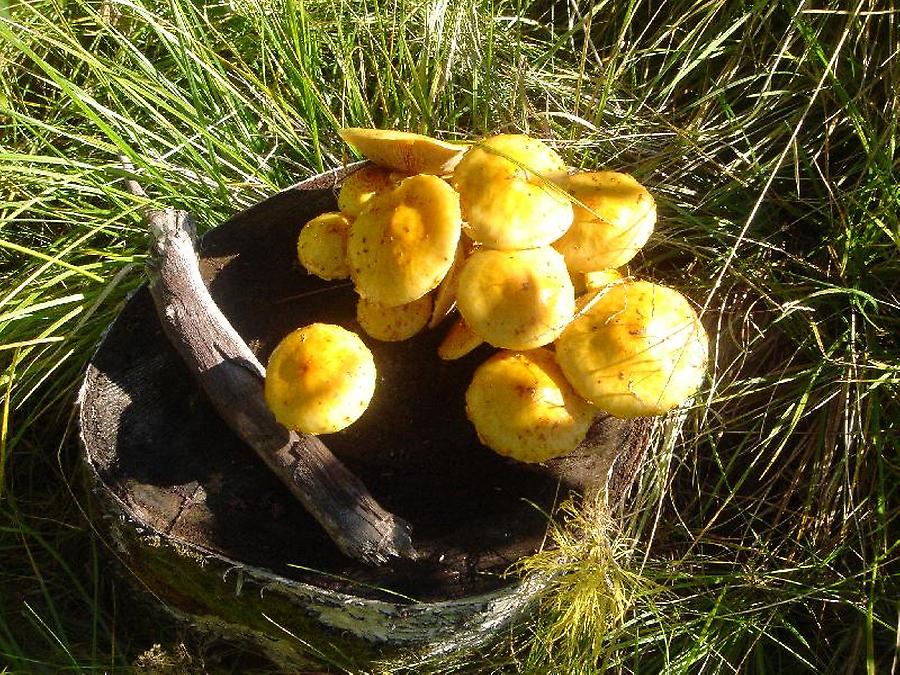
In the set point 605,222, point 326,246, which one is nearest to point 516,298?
point 605,222

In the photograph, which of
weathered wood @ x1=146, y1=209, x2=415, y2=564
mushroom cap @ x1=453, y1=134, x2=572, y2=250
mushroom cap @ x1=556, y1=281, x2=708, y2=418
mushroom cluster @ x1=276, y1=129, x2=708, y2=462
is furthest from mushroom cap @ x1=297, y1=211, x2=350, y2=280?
mushroom cap @ x1=556, y1=281, x2=708, y2=418

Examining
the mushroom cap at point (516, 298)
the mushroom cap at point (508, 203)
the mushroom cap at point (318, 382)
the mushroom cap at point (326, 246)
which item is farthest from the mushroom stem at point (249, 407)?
the mushroom cap at point (508, 203)

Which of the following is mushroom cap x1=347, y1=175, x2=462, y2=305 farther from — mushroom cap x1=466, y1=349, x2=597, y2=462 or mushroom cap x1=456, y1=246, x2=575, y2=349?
mushroom cap x1=466, y1=349, x2=597, y2=462

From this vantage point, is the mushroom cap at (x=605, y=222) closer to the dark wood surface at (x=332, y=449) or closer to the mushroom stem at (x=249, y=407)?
the dark wood surface at (x=332, y=449)

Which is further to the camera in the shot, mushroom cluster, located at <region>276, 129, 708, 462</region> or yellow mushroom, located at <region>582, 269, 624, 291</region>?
yellow mushroom, located at <region>582, 269, 624, 291</region>

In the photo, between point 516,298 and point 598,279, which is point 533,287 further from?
point 598,279
